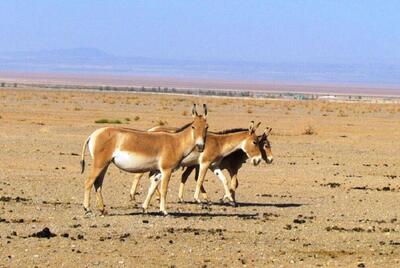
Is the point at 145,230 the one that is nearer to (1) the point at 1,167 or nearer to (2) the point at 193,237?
(2) the point at 193,237

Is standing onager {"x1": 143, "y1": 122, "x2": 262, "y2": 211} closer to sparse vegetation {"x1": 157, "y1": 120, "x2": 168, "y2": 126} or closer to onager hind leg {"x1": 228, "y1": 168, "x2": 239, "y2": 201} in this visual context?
onager hind leg {"x1": 228, "y1": 168, "x2": 239, "y2": 201}

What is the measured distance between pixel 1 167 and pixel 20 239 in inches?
497

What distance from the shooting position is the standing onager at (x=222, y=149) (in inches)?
806

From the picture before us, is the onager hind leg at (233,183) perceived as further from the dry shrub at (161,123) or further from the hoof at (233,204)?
the dry shrub at (161,123)

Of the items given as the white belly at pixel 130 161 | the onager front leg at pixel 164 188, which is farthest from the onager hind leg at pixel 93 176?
the onager front leg at pixel 164 188

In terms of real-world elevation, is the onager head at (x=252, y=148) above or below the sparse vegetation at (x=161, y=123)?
above

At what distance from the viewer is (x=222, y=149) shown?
20922 millimetres

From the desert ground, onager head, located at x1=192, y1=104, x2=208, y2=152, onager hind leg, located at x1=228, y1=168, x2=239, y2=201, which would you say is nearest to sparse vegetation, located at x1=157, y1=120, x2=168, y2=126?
the desert ground

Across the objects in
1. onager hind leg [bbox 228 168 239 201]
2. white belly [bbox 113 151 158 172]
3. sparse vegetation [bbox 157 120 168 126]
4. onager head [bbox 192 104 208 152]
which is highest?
onager head [bbox 192 104 208 152]

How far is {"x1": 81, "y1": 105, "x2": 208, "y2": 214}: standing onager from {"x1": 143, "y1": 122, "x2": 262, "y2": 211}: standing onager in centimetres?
164

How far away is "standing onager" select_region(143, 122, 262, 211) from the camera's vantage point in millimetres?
20469

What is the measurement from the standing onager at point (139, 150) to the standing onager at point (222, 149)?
1.64 m

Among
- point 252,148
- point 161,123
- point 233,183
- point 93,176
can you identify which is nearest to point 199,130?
point 93,176

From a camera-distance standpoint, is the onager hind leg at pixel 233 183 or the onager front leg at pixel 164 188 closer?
the onager front leg at pixel 164 188
